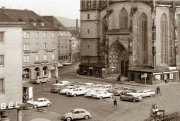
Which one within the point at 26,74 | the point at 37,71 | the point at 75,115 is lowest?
the point at 75,115

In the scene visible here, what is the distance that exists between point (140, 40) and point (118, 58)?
22.6 ft

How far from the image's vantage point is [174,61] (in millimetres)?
71875

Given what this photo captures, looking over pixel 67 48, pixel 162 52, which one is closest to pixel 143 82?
pixel 162 52

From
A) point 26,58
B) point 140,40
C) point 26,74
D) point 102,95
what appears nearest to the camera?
point 102,95

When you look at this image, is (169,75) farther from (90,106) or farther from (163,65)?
(90,106)

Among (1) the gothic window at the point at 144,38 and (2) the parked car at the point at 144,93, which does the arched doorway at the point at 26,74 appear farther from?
(2) the parked car at the point at 144,93

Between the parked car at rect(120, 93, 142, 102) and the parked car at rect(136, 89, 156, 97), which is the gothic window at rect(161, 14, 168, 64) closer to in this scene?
the parked car at rect(136, 89, 156, 97)

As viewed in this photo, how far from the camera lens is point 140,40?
233 ft

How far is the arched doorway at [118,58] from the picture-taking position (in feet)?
240

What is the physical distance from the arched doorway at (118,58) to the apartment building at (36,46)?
503 inches

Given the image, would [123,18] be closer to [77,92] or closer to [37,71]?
[37,71]

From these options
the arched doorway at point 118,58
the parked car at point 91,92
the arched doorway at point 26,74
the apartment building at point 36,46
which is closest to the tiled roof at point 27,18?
the apartment building at point 36,46

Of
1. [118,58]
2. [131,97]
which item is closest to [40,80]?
[118,58]

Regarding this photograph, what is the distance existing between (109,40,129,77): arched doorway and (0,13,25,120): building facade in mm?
41848
